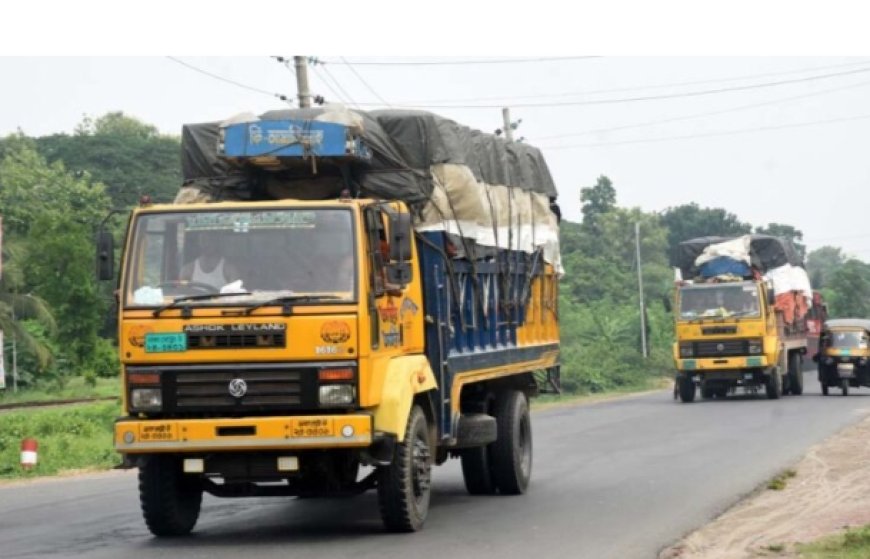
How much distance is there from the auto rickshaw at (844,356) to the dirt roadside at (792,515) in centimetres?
2037

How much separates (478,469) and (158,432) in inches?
196

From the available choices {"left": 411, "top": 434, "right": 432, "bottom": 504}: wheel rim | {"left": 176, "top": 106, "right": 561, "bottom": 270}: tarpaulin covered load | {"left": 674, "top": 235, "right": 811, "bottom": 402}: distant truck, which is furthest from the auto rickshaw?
{"left": 411, "top": 434, "right": 432, "bottom": 504}: wheel rim

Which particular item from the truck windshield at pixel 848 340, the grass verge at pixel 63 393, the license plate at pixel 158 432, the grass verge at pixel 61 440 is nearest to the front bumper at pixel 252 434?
the license plate at pixel 158 432

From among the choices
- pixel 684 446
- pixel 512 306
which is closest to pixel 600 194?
pixel 684 446

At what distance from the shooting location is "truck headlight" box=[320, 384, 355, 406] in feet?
38.0

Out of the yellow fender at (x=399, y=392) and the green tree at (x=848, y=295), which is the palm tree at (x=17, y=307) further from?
the green tree at (x=848, y=295)

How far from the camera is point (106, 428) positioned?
30062mm

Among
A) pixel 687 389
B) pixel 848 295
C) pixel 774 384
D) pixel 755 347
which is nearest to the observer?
pixel 755 347

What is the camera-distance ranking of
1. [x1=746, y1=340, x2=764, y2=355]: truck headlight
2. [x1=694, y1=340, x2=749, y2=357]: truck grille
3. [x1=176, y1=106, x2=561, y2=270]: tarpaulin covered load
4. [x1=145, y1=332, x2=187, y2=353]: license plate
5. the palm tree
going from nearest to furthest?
[x1=145, y1=332, x2=187, y2=353]: license plate < [x1=176, y1=106, x2=561, y2=270]: tarpaulin covered load < [x1=746, y1=340, x2=764, y2=355]: truck headlight < [x1=694, y1=340, x2=749, y2=357]: truck grille < the palm tree

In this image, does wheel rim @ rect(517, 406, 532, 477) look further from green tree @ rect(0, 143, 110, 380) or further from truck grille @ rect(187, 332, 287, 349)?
green tree @ rect(0, 143, 110, 380)

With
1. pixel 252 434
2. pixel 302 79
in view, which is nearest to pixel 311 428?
pixel 252 434

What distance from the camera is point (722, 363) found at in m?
36.0

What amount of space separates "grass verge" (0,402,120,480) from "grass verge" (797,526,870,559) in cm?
1256

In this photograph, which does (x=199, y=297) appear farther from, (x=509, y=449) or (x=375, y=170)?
(x=509, y=449)
